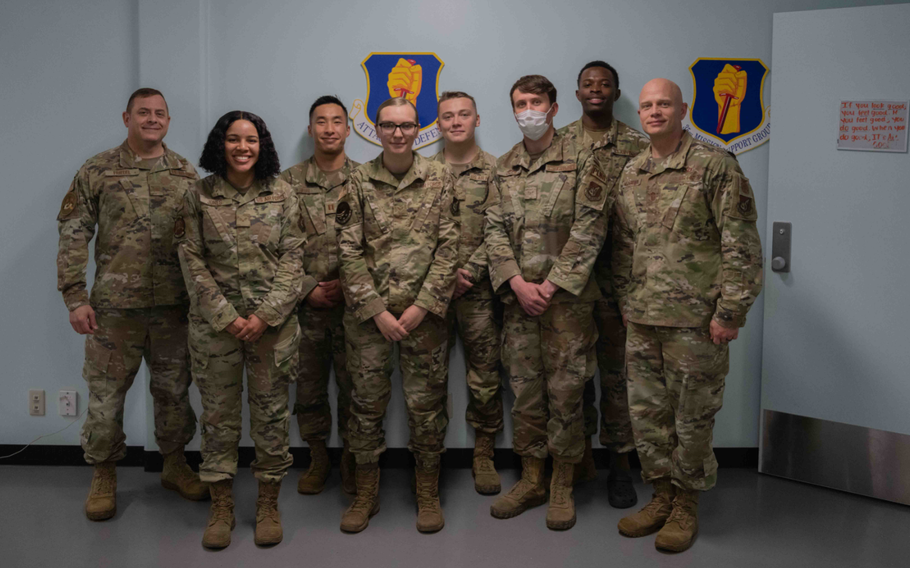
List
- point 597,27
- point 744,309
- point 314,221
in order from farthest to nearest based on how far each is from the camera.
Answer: point 597,27 < point 314,221 < point 744,309

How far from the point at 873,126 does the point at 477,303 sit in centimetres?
205

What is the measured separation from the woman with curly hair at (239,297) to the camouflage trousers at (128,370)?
417mm

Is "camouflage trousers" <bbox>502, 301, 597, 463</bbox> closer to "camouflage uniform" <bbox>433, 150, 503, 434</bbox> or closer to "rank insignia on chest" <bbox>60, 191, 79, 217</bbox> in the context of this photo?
"camouflage uniform" <bbox>433, 150, 503, 434</bbox>

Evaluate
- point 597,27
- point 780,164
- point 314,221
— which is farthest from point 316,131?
point 780,164

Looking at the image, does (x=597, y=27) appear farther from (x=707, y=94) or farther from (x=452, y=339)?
(x=452, y=339)

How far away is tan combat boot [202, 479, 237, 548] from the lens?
2.54m

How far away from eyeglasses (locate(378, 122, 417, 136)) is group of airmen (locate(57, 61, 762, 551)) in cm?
1

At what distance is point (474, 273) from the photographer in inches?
113

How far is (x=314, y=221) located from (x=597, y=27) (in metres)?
1.75

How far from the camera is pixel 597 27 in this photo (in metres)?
3.25

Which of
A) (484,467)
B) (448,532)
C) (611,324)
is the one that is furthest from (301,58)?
(448,532)

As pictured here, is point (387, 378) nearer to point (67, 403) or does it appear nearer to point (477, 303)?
point (477, 303)

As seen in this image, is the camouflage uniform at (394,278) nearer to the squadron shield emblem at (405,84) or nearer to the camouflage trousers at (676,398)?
the squadron shield emblem at (405,84)

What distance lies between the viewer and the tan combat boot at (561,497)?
8.89 ft
